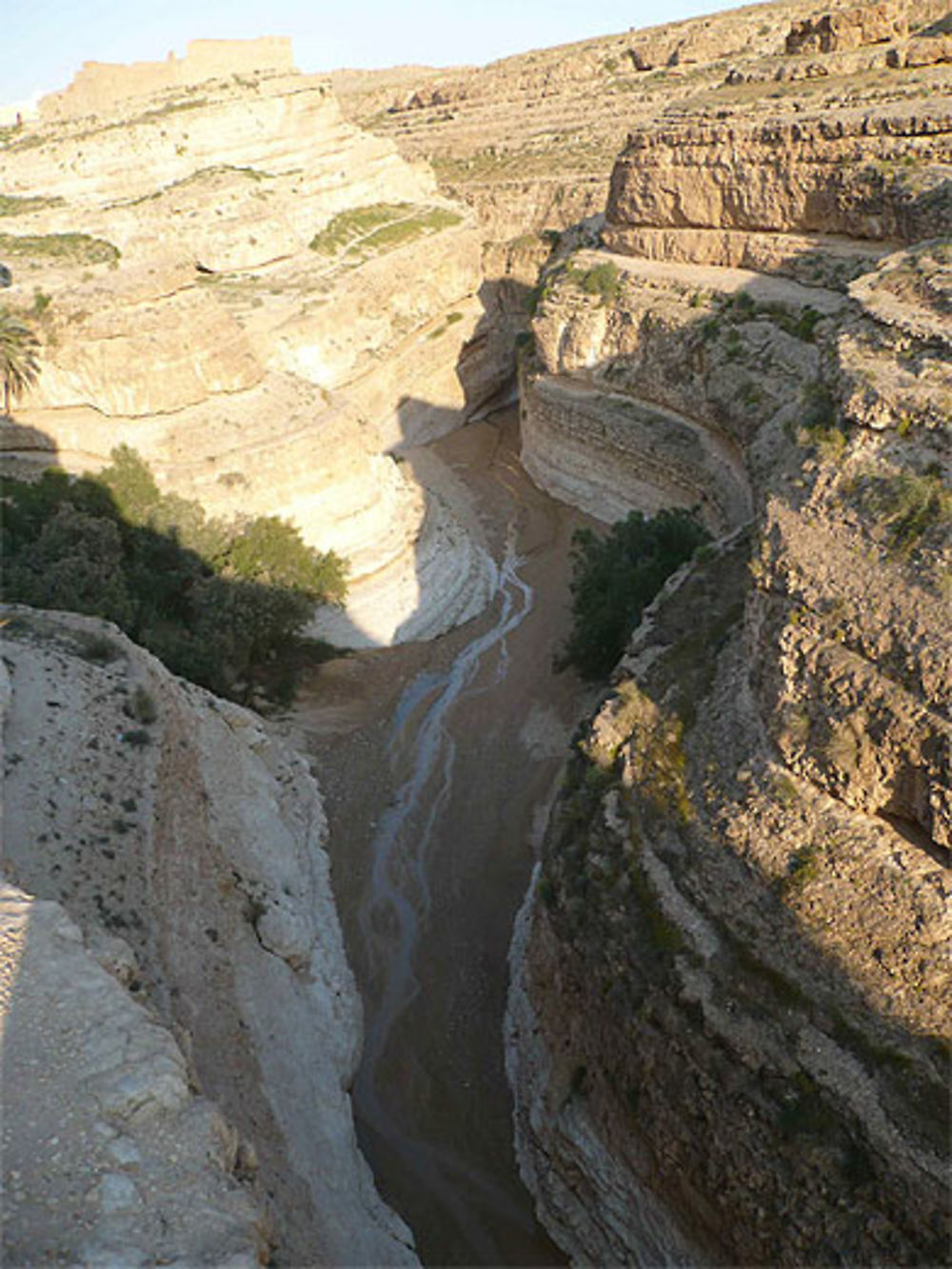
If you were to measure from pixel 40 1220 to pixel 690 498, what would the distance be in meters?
17.5

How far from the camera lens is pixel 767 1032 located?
653 centimetres

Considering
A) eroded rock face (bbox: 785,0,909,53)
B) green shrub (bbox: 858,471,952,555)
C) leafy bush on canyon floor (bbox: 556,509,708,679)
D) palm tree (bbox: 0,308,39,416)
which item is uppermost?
eroded rock face (bbox: 785,0,909,53)

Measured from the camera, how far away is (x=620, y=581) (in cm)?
1554

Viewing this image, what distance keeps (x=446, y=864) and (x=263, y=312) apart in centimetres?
1854

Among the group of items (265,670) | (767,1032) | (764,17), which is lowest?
(265,670)

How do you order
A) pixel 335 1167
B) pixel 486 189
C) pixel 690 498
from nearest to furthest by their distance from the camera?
pixel 335 1167 < pixel 690 498 < pixel 486 189

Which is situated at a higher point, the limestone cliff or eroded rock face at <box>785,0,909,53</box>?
eroded rock face at <box>785,0,909,53</box>

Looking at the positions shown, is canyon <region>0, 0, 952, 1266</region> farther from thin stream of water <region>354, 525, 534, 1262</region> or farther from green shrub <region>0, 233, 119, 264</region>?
green shrub <region>0, 233, 119, 264</region>

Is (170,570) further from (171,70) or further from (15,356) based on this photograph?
(171,70)

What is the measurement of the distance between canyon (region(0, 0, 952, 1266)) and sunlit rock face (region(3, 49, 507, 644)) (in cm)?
13

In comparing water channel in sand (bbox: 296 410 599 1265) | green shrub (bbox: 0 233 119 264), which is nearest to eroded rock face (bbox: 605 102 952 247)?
water channel in sand (bbox: 296 410 599 1265)

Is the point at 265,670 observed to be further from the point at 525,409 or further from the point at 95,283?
the point at 525,409

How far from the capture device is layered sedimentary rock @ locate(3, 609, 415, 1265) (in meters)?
4.46

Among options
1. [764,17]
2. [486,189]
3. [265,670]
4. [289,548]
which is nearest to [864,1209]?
[265,670]
